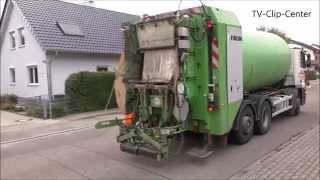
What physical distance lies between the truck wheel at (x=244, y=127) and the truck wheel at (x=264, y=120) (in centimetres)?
56

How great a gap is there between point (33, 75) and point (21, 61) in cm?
153

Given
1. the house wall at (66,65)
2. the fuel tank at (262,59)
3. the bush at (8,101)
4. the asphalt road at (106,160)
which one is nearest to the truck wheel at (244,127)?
the asphalt road at (106,160)

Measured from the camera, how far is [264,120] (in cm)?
909

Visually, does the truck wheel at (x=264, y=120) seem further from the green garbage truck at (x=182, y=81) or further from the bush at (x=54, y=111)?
the bush at (x=54, y=111)

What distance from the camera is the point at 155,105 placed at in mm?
6852

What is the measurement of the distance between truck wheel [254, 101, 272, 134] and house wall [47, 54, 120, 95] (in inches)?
469

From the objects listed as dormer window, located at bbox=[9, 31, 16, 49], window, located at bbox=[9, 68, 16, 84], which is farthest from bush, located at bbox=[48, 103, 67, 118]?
window, located at bbox=[9, 68, 16, 84]

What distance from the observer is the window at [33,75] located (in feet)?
63.7

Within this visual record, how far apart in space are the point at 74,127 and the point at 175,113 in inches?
248

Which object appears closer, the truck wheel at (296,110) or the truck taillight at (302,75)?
the truck wheel at (296,110)

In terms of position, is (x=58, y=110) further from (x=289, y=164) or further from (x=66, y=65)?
(x=289, y=164)

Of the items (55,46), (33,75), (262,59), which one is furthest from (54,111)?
(262,59)

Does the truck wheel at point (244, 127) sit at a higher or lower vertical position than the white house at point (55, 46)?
lower

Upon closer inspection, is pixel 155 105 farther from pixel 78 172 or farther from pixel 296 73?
pixel 296 73
